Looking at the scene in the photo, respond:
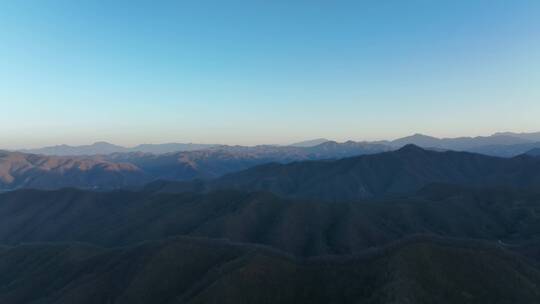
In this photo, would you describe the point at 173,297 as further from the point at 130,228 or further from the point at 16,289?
the point at 130,228

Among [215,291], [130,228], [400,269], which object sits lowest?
[130,228]

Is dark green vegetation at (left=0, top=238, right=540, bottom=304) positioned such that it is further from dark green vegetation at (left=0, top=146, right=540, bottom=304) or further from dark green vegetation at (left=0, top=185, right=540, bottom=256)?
dark green vegetation at (left=0, top=185, right=540, bottom=256)

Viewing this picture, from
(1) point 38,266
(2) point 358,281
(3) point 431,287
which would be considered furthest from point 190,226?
(3) point 431,287

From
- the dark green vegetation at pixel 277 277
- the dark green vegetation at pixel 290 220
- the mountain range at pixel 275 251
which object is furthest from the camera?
the dark green vegetation at pixel 290 220

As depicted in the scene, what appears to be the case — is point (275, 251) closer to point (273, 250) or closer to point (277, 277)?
point (273, 250)

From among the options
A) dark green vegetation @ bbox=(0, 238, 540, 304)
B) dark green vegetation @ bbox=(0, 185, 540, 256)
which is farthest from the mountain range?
dark green vegetation @ bbox=(0, 185, 540, 256)

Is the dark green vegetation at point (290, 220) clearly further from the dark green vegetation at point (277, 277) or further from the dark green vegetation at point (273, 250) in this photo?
the dark green vegetation at point (277, 277)

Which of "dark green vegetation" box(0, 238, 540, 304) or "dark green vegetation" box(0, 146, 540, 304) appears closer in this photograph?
"dark green vegetation" box(0, 238, 540, 304)

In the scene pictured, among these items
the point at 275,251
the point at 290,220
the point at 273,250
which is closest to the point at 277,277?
the point at 275,251

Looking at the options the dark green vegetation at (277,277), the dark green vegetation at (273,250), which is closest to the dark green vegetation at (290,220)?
the dark green vegetation at (273,250)
